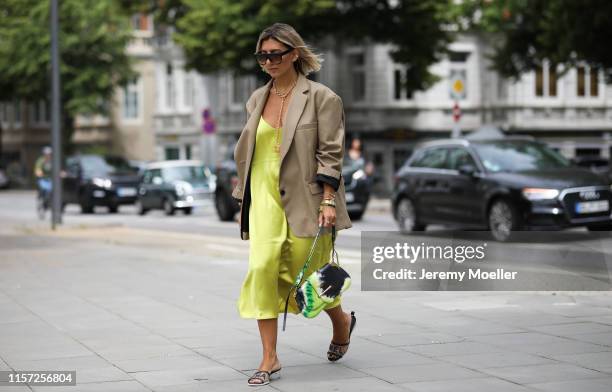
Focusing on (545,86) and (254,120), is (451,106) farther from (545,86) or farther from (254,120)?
(254,120)

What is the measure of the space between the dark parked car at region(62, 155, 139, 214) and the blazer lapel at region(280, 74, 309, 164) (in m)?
28.3

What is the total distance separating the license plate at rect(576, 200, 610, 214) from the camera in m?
18.0

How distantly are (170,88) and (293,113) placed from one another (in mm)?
55561

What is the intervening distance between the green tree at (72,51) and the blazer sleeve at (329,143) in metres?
46.4

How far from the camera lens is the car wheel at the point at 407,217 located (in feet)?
68.9

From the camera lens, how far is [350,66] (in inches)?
2016

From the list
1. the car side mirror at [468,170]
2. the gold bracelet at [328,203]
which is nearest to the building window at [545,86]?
the car side mirror at [468,170]

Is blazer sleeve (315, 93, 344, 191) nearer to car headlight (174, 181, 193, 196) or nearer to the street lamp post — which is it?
the street lamp post

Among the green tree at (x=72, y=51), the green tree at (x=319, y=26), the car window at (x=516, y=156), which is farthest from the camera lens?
the green tree at (x=72, y=51)

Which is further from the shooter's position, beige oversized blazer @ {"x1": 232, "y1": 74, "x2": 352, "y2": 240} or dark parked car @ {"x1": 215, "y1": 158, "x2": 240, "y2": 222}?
dark parked car @ {"x1": 215, "y1": 158, "x2": 240, "y2": 222}

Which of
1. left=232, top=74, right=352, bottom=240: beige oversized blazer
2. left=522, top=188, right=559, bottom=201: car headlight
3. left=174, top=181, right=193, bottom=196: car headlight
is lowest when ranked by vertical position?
left=174, top=181, right=193, bottom=196: car headlight

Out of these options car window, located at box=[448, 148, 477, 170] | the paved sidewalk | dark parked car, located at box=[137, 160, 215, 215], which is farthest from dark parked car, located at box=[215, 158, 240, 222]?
the paved sidewalk

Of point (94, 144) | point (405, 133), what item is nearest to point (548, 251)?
point (405, 133)

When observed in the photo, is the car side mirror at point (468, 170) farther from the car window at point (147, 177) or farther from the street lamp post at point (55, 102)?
the car window at point (147, 177)
